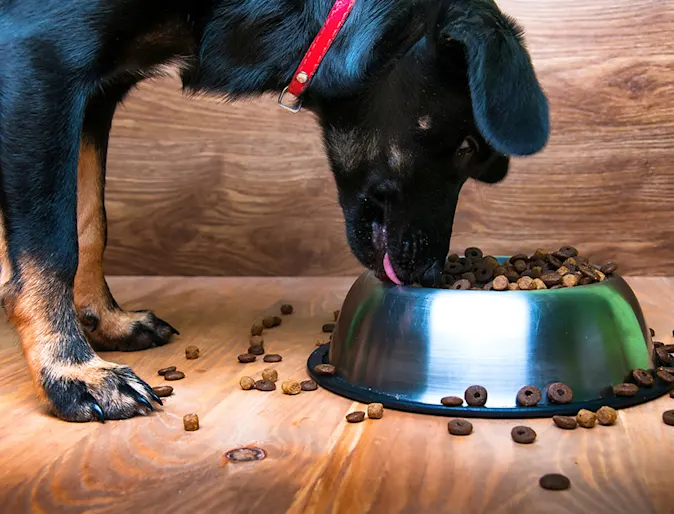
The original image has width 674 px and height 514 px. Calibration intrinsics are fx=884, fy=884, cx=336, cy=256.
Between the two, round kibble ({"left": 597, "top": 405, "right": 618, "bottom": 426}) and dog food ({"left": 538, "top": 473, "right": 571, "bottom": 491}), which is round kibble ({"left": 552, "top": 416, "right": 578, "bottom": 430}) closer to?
round kibble ({"left": 597, "top": 405, "right": 618, "bottom": 426})

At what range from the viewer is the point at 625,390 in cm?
199

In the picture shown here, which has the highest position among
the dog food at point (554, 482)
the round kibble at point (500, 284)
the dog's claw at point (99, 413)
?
the round kibble at point (500, 284)

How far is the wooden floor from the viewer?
1.50m

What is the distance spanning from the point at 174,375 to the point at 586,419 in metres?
1.03

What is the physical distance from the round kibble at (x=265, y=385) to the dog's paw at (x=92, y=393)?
27 cm

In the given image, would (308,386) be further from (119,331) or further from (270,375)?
(119,331)

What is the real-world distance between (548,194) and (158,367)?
6.23 feet

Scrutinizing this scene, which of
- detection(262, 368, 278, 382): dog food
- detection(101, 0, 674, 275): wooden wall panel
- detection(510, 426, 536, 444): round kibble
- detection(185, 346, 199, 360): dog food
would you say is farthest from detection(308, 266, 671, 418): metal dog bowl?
detection(101, 0, 674, 275): wooden wall panel

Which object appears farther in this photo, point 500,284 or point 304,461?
point 500,284

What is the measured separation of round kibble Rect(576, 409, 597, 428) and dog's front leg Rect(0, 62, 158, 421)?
0.95 metres

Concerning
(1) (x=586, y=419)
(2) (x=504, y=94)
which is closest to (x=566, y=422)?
(1) (x=586, y=419)

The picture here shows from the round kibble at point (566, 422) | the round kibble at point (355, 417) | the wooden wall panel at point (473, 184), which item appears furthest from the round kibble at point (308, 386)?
the wooden wall panel at point (473, 184)

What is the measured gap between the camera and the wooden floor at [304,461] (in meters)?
1.50

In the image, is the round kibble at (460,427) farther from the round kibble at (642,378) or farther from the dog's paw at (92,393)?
the dog's paw at (92,393)
